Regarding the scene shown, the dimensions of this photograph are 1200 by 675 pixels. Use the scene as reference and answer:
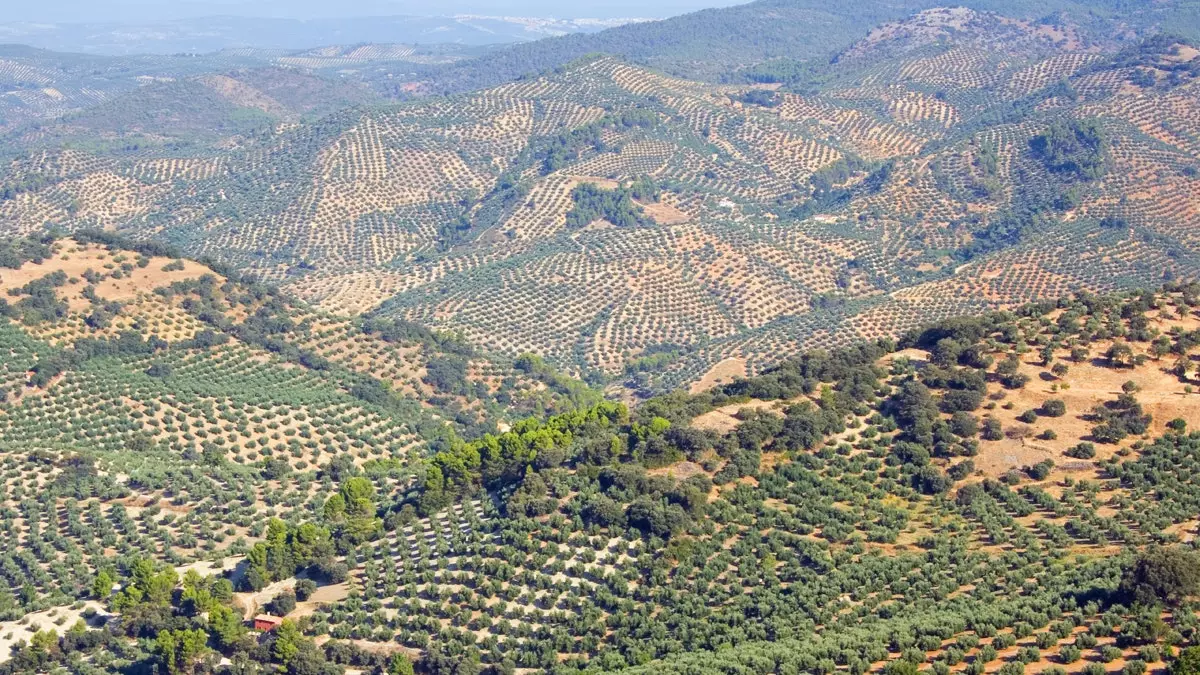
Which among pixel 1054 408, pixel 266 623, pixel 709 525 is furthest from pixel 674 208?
pixel 266 623

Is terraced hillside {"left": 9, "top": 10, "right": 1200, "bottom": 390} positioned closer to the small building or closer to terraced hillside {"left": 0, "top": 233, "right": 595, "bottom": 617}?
terraced hillside {"left": 0, "top": 233, "right": 595, "bottom": 617}

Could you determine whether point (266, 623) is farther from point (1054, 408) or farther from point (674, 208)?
point (674, 208)

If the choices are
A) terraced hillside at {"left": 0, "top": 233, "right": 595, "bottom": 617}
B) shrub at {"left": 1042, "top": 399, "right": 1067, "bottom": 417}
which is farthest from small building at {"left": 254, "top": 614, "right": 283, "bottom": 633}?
shrub at {"left": 1042, "top": 399, "right": 1067, "bottom": 417}

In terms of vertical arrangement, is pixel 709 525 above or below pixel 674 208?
above

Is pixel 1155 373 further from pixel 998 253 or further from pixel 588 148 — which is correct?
pixel 588 148

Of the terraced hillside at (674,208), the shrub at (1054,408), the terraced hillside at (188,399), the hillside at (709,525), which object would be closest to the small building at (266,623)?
the hillside at (709,525)

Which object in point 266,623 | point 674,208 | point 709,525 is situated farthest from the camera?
point 674,208
